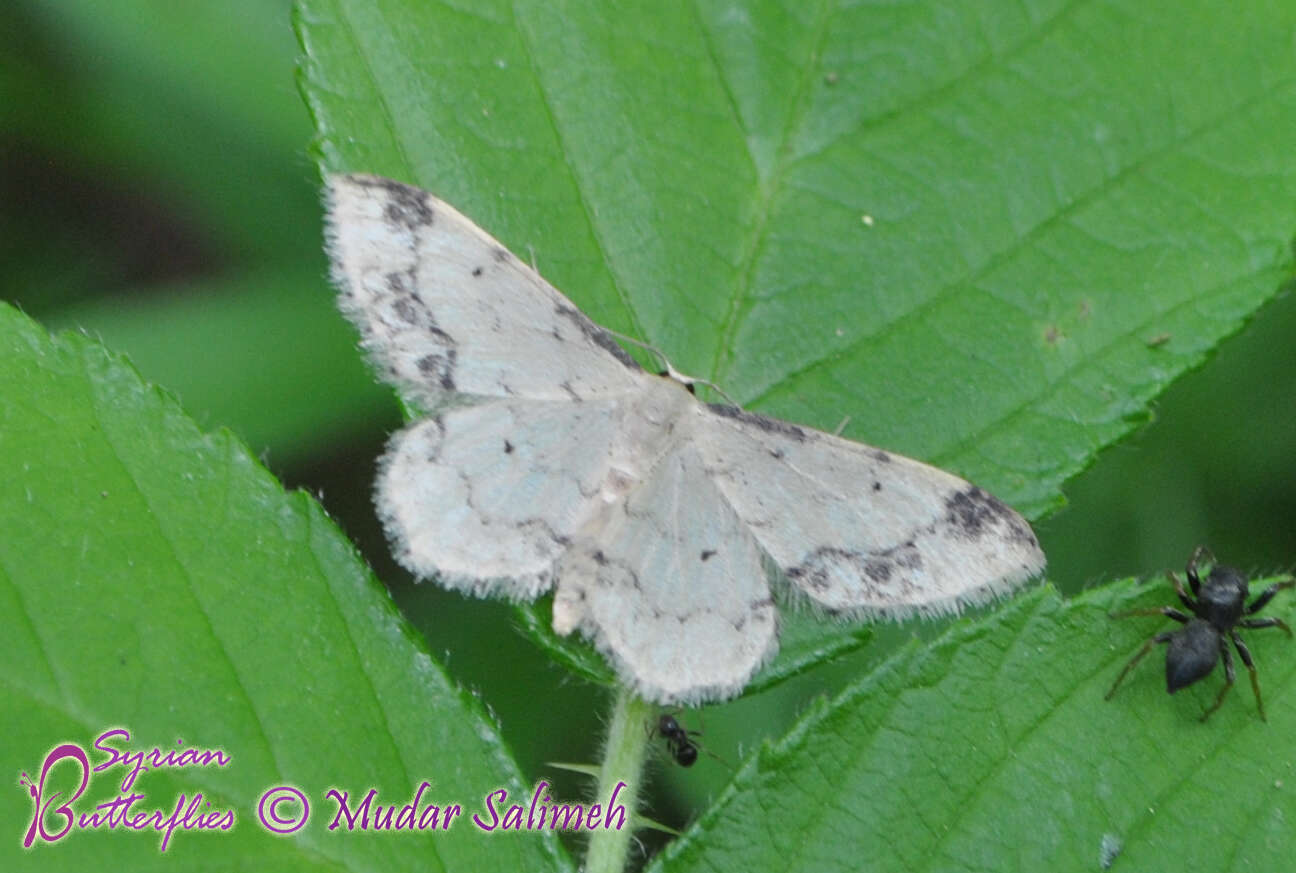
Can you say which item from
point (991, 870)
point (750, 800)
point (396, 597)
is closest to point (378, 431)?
point (396, 597)

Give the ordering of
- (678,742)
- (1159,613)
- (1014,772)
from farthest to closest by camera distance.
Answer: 1. (678,742)
2. (1159,613)
3. (1014,772)

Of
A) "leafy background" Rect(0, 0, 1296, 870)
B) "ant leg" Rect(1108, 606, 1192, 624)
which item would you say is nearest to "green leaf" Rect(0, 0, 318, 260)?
"leafy background" Rect(0, 0, 1296, 870)

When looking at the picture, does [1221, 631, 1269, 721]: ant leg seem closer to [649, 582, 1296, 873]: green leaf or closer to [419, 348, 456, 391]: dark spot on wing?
[649, 582, 1296, 873]: green leaf

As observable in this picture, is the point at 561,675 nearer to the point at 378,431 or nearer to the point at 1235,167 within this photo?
the point at 378,431

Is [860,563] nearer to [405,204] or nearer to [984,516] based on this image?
[984,516]

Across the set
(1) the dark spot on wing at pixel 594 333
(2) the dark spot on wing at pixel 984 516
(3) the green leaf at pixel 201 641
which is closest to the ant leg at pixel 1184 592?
(2) the dark spot on wing at pixel 984 516

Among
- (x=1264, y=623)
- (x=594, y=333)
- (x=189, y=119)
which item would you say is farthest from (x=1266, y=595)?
(x=189, y=119)
